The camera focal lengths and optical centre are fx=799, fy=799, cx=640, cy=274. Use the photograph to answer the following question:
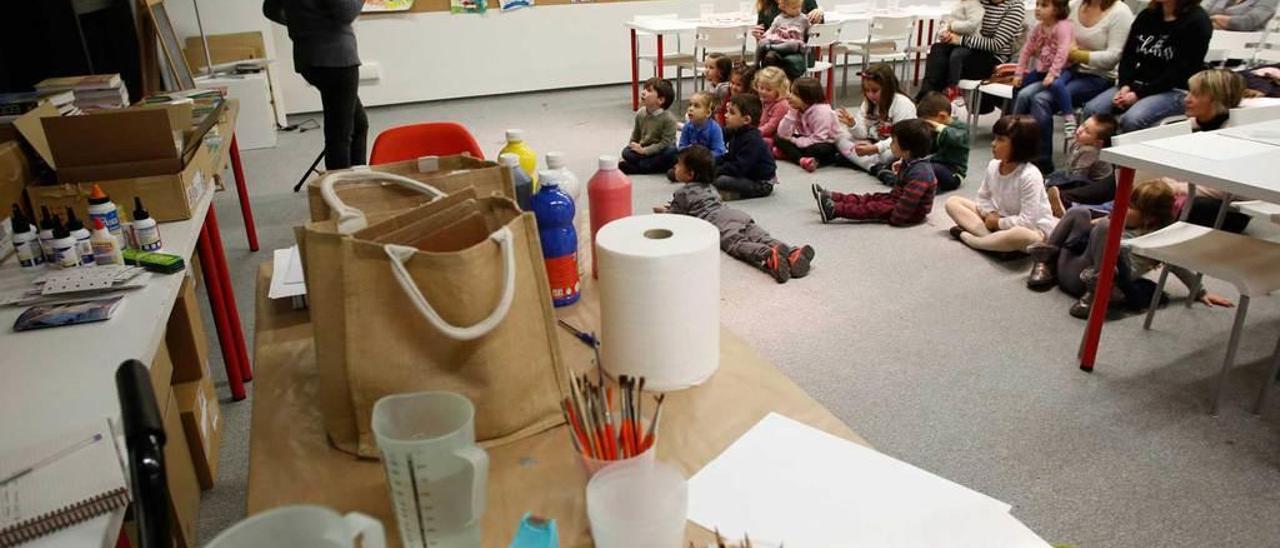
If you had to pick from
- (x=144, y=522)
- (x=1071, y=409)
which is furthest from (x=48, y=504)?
(x=1071, y=409)

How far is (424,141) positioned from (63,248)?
40.2 inches

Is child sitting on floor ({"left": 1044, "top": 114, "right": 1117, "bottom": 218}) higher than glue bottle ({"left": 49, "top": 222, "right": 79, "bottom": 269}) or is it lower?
lower

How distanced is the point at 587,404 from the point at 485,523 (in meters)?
0.17

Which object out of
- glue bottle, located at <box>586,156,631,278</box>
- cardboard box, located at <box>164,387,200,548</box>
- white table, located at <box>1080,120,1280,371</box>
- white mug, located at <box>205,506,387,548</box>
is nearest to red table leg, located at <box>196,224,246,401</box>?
cardboard box, located at <box>164,387,200,548</box>

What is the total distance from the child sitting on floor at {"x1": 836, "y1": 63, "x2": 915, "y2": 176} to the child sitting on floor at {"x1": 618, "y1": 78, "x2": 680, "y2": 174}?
41.4 inches

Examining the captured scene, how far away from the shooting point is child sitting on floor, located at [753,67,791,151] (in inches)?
207

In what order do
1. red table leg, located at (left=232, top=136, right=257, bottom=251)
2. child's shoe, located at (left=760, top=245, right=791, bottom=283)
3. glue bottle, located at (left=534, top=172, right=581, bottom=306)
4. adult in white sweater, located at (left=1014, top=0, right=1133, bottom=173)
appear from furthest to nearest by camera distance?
adult in white sweater, located at (left=1014, top=0, right=1133, bottom=173)
red table leg, located at (left=232, top=136, right=257, bottom=251)
child's shoe, located at (left=760, top=245, right=791, bottom=283)
glue bottle, located at (left=534, top=172, right=581, bottom=306)

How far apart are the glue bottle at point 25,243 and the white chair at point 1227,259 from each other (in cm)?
289

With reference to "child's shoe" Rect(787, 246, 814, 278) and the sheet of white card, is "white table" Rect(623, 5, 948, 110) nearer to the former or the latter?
"child's shoe" Rect(787, 246, 814, 278)

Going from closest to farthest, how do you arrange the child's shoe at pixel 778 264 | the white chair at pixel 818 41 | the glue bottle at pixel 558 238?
1. the glue bottle at pixel 558 238
2. the child's shoe at pixel 778 264
3. the white chair at pixel 818 41

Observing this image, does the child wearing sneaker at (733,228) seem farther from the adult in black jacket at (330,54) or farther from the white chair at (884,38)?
the white chair at (884,38)

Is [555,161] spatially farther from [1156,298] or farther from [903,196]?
[903,196]

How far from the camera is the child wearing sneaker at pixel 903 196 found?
379cm

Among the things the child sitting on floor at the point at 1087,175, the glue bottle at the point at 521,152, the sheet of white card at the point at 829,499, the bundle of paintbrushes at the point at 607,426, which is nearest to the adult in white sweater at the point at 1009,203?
the child sitting on floor at the point at 1087,175
